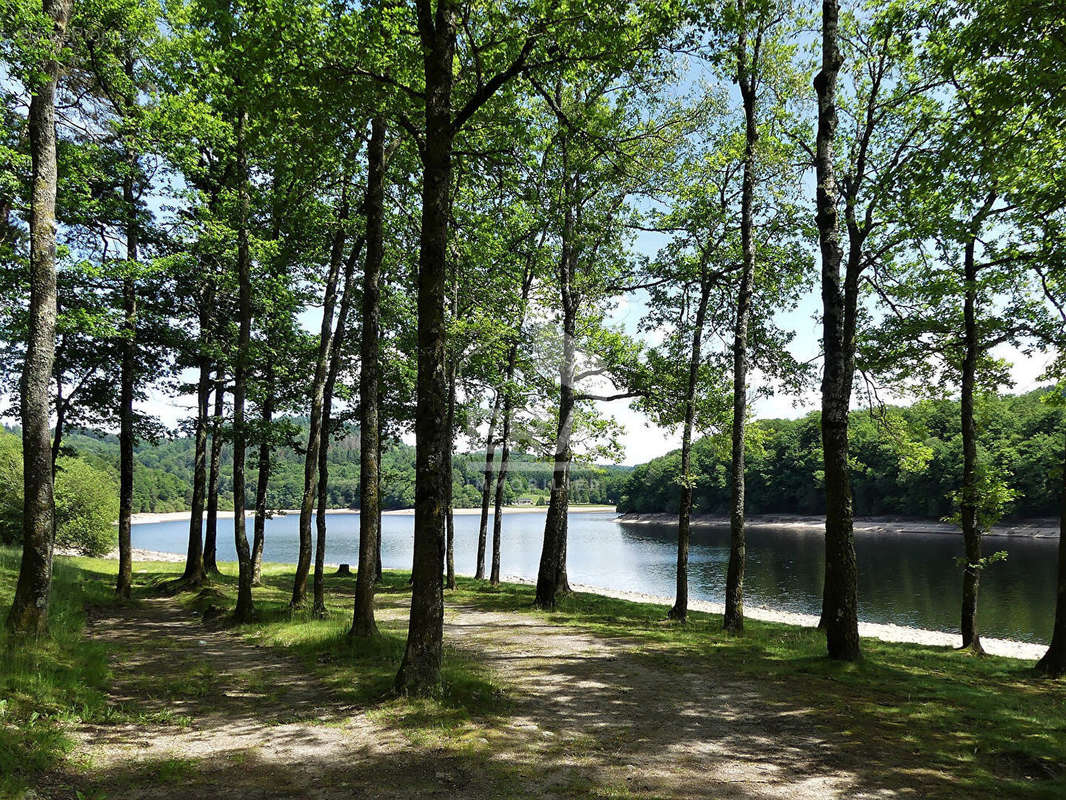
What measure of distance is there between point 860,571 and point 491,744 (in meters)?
47.8

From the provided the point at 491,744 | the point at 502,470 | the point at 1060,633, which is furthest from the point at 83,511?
the point at 1060,633

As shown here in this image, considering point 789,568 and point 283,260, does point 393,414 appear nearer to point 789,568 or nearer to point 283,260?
point 283,260

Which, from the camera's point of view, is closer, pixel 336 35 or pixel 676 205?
pixel 336 35

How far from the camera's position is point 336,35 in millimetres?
7879

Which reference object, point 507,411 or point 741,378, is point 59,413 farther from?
point 741,378

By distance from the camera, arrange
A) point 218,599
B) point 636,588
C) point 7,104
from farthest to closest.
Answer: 1. point 636,588
2. point 218,599
3. point 7,104

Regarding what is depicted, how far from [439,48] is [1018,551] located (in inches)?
2592

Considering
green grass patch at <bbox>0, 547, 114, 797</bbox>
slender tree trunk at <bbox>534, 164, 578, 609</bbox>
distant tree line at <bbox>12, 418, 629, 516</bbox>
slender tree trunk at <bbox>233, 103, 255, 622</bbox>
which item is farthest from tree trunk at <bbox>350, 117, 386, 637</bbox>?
distant tree line at <bbox>12, 418, 629, 516</bbox>

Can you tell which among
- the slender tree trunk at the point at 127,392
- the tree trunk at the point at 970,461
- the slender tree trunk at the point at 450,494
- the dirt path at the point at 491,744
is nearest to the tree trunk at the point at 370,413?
the dirt path at the point at 491,744

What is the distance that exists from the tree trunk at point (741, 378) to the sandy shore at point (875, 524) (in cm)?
3933

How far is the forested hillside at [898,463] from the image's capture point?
1606 cm

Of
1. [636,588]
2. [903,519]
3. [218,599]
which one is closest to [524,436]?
[218,599]

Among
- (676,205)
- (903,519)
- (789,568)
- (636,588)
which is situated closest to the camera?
(676,205)

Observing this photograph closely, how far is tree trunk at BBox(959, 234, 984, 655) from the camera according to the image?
14320 mm
